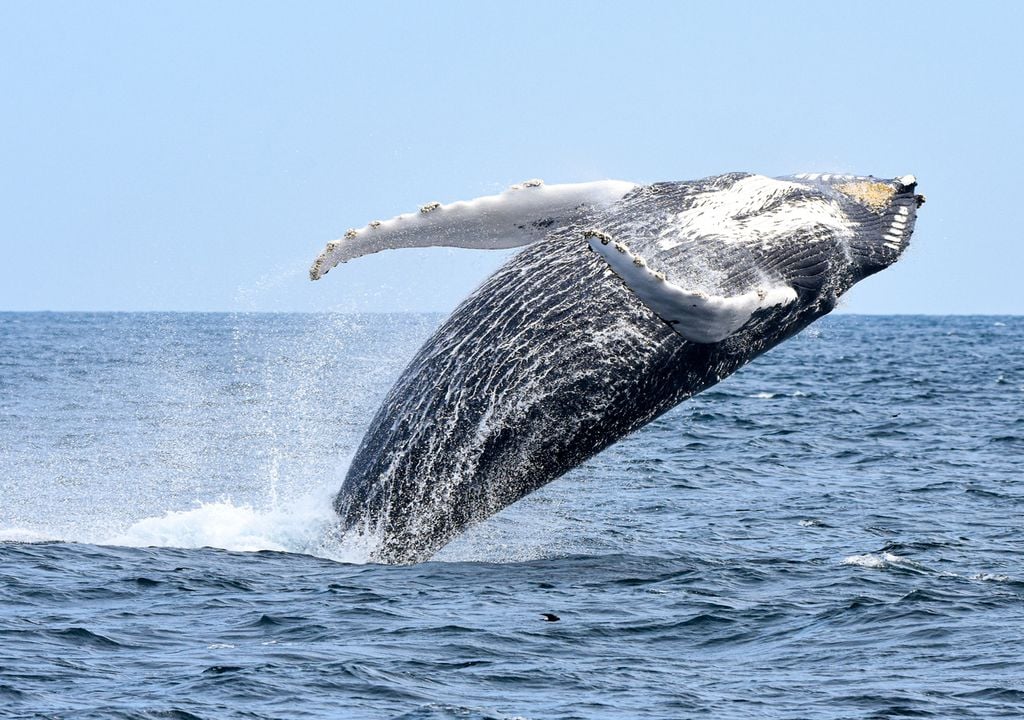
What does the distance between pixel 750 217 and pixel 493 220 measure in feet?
6.84

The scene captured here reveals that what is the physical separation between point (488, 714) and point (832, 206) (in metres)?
5.37

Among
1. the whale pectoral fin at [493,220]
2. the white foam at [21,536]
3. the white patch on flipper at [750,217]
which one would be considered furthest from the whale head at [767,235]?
the white foam at [21,536]

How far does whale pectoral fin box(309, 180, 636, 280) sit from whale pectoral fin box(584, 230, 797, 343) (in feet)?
5.23

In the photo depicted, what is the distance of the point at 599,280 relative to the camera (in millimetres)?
11172

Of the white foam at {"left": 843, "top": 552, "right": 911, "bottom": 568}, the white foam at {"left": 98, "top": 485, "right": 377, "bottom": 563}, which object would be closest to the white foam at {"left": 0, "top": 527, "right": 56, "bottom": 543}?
the white foam at {"left": 98, "top": 485, "right": 377, "bottom": 563}

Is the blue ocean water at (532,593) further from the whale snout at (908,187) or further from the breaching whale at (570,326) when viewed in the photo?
the whale snout at (908,187)

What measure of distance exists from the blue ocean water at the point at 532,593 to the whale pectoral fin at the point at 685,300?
2315 mm

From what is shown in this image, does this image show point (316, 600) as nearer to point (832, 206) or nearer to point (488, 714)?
point (488, 714)

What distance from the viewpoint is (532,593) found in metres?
11.9

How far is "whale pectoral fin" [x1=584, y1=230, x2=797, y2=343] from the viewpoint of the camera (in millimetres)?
9453

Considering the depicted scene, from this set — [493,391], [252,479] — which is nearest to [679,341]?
[493,391]

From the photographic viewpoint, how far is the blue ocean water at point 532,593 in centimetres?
912

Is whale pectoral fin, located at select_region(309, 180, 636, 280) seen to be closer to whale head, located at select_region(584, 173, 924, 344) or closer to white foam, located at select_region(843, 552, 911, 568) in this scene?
whale head, located at select_region(584, 173, 924, 344)

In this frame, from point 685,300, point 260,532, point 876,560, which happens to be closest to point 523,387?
point 685,300
